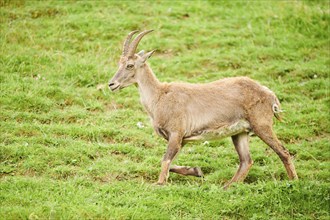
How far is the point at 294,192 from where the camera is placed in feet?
24.5

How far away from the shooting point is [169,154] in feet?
27.3

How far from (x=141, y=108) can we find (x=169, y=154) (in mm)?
3176

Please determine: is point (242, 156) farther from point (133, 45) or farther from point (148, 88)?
point (133, 45)

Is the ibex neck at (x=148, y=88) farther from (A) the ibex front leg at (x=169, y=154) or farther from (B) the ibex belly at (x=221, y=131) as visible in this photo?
(B) the ibex belly at (x=221, y=131)

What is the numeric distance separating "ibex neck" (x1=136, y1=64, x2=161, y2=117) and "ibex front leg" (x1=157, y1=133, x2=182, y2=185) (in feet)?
2.39

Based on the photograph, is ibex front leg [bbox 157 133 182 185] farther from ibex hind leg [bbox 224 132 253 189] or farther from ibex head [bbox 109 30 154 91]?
ibex head [bbox 109 30 154 91]

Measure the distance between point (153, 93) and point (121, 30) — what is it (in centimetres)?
556


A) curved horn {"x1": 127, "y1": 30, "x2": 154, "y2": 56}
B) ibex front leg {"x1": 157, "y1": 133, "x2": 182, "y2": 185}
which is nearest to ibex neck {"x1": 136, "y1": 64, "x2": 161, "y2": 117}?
curved horn {"x1": 127, "y1": 30, "x2": 154, "y2": 56}

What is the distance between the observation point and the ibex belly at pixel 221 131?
866 centimetres

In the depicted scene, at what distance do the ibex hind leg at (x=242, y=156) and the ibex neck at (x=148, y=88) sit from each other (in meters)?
1.48

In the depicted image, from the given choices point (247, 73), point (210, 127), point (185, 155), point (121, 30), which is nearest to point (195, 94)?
point (210, 127)

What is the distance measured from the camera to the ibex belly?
866 cm

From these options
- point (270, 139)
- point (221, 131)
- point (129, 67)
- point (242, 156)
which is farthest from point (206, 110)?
point (129, 67)

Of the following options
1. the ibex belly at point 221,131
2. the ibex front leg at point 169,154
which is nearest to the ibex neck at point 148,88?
the ibex front leg at point 169,154
